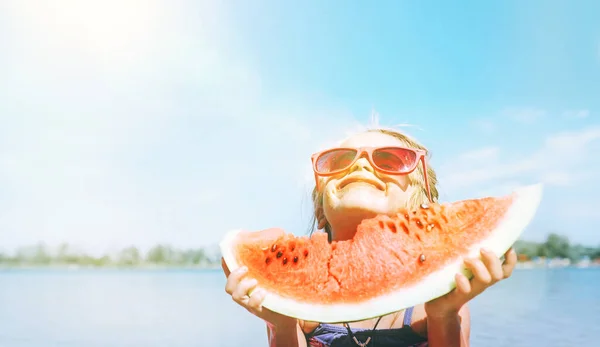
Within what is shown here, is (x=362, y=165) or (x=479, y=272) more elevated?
(x=362, y=165)

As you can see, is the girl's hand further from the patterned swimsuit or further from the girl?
the patterned swimsuit

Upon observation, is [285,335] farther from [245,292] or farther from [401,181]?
[401,181]

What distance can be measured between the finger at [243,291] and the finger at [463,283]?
721 millimetres

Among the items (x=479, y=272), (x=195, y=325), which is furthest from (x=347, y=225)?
(x=195, y=325)

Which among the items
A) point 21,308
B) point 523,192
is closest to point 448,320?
point 523,192

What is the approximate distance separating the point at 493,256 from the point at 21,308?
784 inches

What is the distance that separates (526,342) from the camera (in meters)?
11.1

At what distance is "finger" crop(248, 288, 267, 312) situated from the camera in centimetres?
180

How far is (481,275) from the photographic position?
1642 millimetres

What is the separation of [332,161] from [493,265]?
3.03 feet

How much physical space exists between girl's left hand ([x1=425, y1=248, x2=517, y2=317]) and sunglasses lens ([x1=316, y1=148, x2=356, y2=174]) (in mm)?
809

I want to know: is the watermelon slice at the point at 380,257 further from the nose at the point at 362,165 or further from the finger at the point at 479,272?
the nose at the point at 362,165

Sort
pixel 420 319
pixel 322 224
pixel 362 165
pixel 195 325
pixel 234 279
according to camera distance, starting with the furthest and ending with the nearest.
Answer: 1. pixel 195 325
2. pixel 322 224
3. pixel 420 319
4. pixel 362 165
5. pixel 234 279

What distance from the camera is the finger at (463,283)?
5.41 ft
